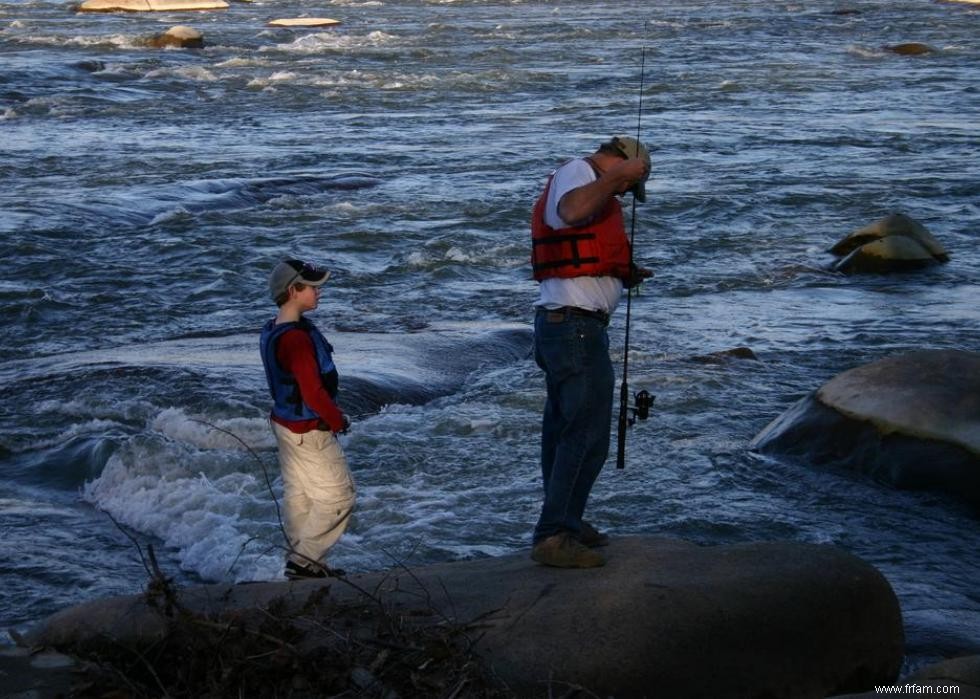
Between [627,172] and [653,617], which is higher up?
[627,172]

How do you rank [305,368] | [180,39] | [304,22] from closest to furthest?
[305,368] < [180,39] < [304,22]

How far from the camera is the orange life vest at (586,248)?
5652 millimetres

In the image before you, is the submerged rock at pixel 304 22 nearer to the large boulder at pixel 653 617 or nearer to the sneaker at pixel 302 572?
the sneaker at pixel 302 572

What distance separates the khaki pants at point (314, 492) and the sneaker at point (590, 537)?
94cm

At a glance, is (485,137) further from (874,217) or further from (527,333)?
(527,333)

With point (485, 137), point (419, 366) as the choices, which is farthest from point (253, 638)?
point (485, 137)

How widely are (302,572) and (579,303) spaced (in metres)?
1.53

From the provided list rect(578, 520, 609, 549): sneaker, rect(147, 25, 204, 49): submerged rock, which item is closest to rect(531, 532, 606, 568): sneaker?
rect(578, 520, 609, 549): sneaker

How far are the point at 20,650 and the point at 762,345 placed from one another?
753 cm

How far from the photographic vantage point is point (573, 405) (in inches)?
226

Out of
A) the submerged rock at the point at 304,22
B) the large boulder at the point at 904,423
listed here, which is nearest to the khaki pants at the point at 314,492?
the large boulder at the point at 904,423

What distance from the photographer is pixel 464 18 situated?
162 ft

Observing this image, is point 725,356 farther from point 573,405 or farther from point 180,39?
point 180,39

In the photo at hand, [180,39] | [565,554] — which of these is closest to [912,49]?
[180,39]
